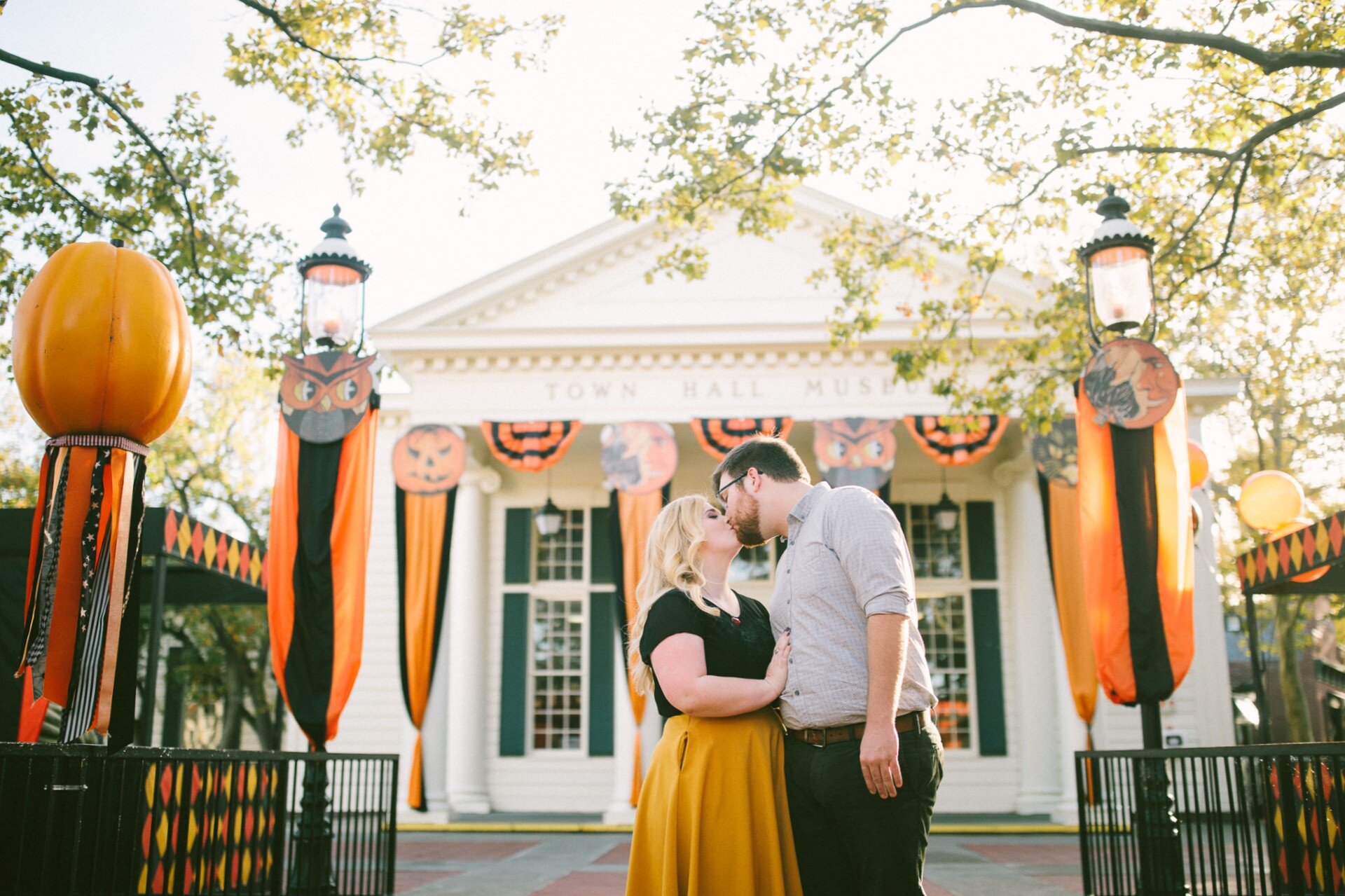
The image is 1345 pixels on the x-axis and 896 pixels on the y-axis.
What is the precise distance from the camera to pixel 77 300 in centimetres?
390

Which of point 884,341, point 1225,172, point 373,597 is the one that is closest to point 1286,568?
point 1225,172

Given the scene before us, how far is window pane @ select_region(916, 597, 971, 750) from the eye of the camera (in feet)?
56.3

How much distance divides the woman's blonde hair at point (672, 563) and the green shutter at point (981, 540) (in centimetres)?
1487

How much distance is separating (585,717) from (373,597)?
4.12m

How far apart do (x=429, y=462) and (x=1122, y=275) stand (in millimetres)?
9900

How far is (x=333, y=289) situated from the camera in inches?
270

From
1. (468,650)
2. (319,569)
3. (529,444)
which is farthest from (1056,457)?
(319,569)

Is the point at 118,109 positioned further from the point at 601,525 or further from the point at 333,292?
the point at 601,525

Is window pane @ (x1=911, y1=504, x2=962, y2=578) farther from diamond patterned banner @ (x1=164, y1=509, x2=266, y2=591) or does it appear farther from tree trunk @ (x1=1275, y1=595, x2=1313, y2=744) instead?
diamond patterned banner @ (x1=164, y1=509, x2=266, y2=591)

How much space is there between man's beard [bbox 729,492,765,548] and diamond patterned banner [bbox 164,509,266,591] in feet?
19.6

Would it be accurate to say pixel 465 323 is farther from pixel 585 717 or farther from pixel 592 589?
pixel 585 717

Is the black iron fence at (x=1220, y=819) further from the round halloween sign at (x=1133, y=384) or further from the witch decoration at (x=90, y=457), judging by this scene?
the witch decoration at (x=90, y=457)

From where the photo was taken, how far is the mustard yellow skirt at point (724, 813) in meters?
3.30

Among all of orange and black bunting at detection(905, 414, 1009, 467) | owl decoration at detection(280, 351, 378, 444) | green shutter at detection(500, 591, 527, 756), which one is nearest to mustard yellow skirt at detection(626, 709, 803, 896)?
owl decoration at detection(280, 351, 378, 444)
